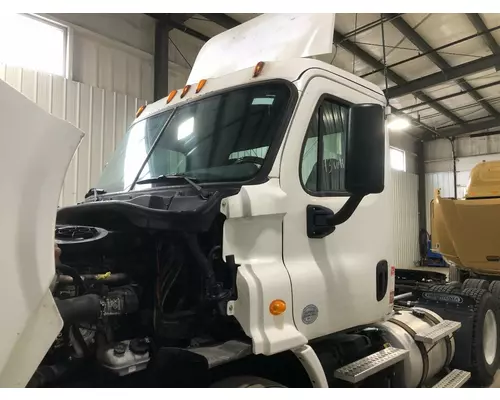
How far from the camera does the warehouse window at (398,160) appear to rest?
51.7 ft

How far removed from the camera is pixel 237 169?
235 cm

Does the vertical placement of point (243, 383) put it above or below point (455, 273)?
above

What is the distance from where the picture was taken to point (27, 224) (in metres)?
1.33

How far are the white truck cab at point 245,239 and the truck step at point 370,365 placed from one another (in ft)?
0.05

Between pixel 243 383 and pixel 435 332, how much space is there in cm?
184

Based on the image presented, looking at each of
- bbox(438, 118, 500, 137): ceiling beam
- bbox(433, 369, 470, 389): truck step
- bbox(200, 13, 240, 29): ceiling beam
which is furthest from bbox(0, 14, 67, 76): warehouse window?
bbox(438, 118, 500, 137): ceiling beam

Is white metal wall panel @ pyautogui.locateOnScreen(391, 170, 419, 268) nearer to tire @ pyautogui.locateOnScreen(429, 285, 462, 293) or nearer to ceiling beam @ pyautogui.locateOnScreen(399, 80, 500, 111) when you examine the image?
ceiling beam @ pyautogui.locateOnScreen(399, 80, 500, 111)

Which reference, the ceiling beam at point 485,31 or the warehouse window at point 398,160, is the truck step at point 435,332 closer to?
the ceiling beam at point 485,31

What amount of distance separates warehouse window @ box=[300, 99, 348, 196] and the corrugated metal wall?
15.0ft

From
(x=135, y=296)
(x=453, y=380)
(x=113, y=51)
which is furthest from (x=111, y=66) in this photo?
(x=453, y=380)

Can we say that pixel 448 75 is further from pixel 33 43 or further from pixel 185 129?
pixel 185 129

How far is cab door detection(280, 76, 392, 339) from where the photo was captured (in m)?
2.35

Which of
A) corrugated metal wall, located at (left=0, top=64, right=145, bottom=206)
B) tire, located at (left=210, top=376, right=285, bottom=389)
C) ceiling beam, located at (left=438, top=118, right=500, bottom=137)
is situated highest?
ceiling beam, located at (left=438, top=118, right=500, bottom=137)

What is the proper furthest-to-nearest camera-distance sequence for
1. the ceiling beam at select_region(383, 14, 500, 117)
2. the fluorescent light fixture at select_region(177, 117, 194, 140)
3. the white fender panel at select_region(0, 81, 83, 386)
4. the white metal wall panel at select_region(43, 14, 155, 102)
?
1. the ceiling beam at select_region(383, 14, 500, 117)
2. the white metal wall panel at select_region(43, 14, 155, 102)
3. the fluorescent light fixture at select_region(177, 117, 194, 140)
4. the white fender panel at select_region(0, 81, 83, 386)
